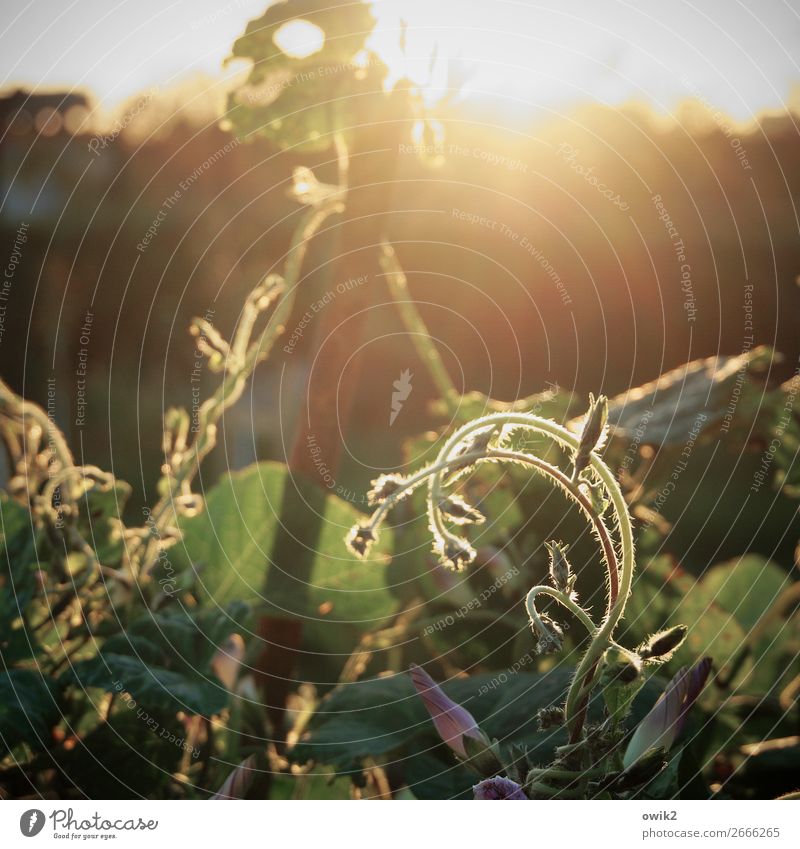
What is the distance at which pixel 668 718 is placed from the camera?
0.37 m

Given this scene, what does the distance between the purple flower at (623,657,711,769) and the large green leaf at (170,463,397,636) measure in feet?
0.57

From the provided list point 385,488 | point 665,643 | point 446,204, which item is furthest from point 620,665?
point 446,204

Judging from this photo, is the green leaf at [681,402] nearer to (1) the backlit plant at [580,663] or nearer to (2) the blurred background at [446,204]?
(2) the blurred background at [446,204]

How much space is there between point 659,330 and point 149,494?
36 centimetres

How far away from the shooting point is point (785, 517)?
0.53 m

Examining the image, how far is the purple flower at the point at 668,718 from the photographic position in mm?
369

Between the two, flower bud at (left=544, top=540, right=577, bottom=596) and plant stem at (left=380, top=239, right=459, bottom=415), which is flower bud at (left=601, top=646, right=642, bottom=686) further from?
plant stem at (left=380, top=239, right=459, bottom=415)

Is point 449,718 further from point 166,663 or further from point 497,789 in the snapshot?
point 166,663

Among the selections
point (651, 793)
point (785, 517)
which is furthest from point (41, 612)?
point (785, 517)

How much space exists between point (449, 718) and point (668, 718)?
3.9 inches

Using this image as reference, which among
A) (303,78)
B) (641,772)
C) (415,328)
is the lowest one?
(641,772)

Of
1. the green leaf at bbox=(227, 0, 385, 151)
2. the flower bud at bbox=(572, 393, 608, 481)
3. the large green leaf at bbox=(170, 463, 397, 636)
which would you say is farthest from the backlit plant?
the green leaf at bbox=(227, 0, 385, 151)

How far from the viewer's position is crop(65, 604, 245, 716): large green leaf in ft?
1.34

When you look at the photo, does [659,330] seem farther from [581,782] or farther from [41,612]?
[41,612]
